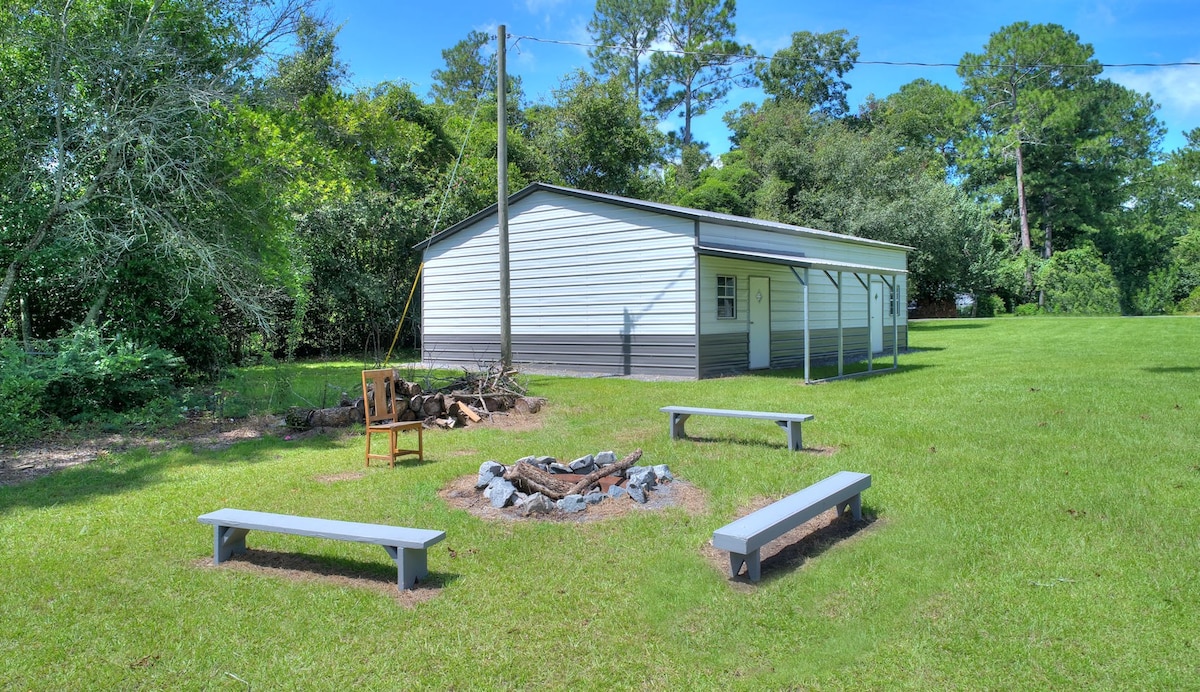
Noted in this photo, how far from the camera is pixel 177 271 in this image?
10766mm

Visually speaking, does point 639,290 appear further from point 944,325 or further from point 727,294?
point 944,325

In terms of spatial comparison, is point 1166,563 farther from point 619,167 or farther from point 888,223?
point 888,223

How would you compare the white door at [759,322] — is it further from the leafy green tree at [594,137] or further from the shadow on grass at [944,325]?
the shadow on grass at [944,325]

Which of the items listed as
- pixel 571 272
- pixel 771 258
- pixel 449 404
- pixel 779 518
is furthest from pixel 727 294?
pixel 779 518

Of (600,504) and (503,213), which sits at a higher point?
(503,213)

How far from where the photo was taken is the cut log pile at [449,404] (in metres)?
9.16

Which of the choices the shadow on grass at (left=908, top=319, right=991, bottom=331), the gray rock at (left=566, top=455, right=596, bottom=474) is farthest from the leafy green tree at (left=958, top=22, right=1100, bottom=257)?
the gray rock at (left=566, top=455, right=596, bottom=474)

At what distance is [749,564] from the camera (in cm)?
400

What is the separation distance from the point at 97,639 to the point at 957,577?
4298 mm

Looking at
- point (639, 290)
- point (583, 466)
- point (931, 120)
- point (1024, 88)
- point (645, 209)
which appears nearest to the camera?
point (583, 466)

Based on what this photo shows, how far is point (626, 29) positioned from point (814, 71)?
44.0 feet

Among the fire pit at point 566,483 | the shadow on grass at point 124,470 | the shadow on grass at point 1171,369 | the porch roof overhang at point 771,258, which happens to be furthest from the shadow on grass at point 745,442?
the shadow on grass at point 1171,369

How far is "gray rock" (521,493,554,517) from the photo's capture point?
5.33m

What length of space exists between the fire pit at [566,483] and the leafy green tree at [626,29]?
140 feet
